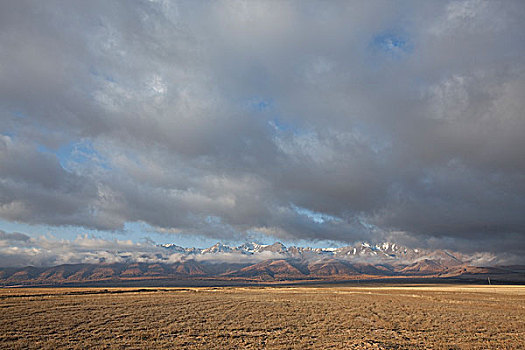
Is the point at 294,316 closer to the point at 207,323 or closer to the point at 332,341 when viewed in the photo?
the point at 207,323

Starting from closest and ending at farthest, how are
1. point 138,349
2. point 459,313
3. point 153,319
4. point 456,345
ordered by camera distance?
point 138,349 → point 456,345 → point 153,319 → point 459,313

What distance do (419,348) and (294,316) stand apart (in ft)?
57.5

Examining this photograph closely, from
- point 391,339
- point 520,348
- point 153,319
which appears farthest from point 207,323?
point 520,348

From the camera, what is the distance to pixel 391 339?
84.2 feet

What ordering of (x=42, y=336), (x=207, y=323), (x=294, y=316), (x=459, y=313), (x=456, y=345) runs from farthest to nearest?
(x=459, y=313) → (x=294, y=316) → (x=207, y=323) → (x=42, y=336) → (x=456, y=345)

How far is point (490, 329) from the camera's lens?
1164 inches

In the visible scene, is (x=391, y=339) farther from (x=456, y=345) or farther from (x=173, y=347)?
(x=173, y=347)

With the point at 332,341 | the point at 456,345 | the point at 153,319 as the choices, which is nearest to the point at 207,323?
the point at 153,319

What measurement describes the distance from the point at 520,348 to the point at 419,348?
24.0ft

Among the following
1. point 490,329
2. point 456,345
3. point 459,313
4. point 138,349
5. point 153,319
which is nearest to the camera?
point 138,349

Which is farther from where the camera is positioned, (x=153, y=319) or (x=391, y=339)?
(x=153, y=319)

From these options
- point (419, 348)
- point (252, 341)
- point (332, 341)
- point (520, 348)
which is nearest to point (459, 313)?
point (520, 348)

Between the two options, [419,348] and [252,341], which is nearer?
[419,348]

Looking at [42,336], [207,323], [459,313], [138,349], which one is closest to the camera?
[138,349]
